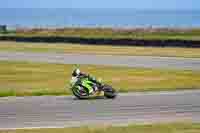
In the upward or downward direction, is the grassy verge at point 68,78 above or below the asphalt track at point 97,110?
below

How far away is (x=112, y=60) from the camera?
55.7 metres

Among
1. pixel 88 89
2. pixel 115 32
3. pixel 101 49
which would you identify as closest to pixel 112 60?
pixel 101 49

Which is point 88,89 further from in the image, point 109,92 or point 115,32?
point 115,32

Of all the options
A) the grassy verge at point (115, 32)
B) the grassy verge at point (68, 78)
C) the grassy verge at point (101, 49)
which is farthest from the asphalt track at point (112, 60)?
the grassy verge at point (115, 32)

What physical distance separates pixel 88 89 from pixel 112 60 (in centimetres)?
2520

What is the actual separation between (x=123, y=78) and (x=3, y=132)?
783 inches

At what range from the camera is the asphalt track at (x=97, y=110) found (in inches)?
933

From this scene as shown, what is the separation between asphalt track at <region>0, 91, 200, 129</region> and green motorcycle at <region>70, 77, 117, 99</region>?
1.17 ft

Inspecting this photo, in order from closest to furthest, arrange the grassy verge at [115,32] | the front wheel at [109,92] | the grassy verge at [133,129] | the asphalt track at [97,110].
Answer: the grassy verge at [133,129] < the asphalt track at [97,110] < the front wheel at [109,92] < the grassy verge at [115,32]

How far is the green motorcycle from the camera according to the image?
30438 mm

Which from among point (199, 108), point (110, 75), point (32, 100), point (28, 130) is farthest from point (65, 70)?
point (28, 130)

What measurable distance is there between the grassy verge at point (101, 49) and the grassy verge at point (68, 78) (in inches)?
500

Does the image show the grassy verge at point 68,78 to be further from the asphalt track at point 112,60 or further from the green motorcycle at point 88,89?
the asphalt track at point 112,60

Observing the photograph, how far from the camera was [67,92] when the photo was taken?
3328cm
